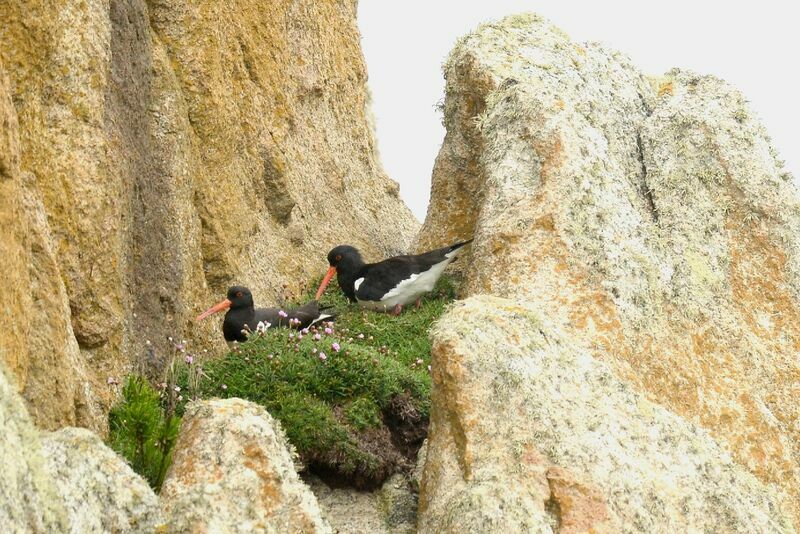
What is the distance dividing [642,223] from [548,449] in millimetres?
4954

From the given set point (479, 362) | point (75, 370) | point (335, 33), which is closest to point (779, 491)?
point (479, 362)

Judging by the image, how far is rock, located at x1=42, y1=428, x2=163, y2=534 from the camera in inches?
305

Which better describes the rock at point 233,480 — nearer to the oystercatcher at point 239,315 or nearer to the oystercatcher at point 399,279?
the oystercatcher at point 239,315

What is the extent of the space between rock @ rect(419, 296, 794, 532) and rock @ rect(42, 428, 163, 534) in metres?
2.62

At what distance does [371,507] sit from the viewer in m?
12.4

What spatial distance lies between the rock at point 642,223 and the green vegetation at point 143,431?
361 centimetres

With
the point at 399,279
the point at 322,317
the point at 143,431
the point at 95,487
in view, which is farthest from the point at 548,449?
the point at 399,279

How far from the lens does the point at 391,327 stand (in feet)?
55.9

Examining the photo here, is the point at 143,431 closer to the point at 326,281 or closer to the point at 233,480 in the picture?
the point at 233,480

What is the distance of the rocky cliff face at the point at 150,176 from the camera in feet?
32.2

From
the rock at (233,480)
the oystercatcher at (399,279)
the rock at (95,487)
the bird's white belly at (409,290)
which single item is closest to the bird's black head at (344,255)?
the oystercatcher at (399,279)

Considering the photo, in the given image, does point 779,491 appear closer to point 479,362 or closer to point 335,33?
point 479,362

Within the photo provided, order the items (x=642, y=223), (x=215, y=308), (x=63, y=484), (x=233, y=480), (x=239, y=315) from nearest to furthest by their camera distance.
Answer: (x=63, y=484), (x=233, y=480), (x=642, y=223), (x=215, y=308), (x=239, y=315)

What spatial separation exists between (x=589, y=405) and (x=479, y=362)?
3.54 ft
